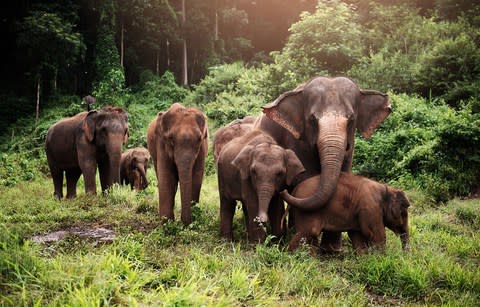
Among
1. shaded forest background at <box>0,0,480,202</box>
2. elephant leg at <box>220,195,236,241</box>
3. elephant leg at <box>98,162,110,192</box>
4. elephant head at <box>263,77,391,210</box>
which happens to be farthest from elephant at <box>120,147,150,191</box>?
elephant head at <box>263,77,391,210</box>

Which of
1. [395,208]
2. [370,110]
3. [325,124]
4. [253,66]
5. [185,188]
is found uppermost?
[253,66]

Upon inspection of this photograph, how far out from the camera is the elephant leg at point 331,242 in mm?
6304

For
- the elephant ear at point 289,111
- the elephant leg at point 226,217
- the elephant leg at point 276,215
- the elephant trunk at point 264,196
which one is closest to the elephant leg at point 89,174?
the elephant leg at point 226,217

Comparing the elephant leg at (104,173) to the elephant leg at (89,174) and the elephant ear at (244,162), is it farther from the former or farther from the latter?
the elephant ear at (244,162)

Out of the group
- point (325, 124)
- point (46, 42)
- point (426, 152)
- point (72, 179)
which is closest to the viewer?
point (325, 124)

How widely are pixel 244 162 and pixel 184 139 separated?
1.28m

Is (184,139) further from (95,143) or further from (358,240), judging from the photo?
(95,143)

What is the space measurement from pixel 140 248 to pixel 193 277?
123 cm

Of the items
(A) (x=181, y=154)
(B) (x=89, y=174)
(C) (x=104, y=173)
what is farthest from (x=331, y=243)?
(C) (x=104, y=173)

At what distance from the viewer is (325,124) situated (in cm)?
607

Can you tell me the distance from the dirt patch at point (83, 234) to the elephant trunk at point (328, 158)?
257 cm

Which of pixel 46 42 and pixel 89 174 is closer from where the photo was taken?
pixel 89 174

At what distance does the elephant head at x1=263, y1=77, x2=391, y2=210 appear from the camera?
583 centimetres

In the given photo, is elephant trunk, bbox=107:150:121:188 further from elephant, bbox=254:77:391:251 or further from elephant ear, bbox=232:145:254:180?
elephant ear, bbox=232:145:254:180
